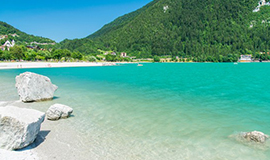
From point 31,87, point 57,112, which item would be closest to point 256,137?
point 57,112

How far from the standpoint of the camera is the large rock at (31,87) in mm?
17938

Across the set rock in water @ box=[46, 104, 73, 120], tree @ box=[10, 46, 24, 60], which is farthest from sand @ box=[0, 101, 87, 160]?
tree @ box=[10, 46, 24, 60]

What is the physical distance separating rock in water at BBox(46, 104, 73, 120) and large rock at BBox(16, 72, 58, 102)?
6.36 metres

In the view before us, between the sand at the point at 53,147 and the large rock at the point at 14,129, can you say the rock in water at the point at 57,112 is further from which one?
the large rock at the point at 14,129

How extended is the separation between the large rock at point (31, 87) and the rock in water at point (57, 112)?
636cm

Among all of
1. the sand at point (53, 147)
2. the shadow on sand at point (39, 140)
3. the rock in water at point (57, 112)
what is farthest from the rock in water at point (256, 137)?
the rock in water at point (57, 112)

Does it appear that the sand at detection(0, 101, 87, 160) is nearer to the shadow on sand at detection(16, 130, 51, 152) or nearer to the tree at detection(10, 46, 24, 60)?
the shadow on sand at detection(16, 130, 51, 152)

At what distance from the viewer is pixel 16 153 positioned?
7.84 metres

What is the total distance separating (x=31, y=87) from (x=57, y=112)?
22.9 feet

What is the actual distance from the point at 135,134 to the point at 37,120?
5089 mm

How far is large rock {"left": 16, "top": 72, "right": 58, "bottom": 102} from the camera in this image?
58.9ft

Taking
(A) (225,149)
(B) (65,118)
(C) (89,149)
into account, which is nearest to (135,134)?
(C) (89,149)

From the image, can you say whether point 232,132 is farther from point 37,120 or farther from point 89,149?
point 37,120

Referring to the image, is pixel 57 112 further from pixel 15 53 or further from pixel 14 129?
pixel 15 53
